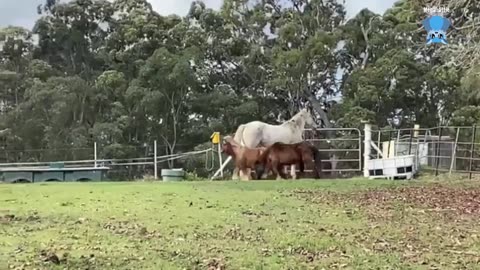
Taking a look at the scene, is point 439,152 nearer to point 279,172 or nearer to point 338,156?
point 338,156

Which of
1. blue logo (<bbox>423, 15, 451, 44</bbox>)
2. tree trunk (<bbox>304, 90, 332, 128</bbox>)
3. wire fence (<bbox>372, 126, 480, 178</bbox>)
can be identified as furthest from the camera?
tree trunk (<bbox>304, 90, 332, 128</bbox>)

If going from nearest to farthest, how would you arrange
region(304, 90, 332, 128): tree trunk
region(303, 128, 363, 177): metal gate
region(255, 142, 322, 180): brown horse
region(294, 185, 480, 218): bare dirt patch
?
region(294, 185, 480, 218): bare dirt patch, region(255, 142, 322, 180): brown horse, region(303, 128, 363, 177): metal gate, region(304, 90, 332, 128): tree trunk

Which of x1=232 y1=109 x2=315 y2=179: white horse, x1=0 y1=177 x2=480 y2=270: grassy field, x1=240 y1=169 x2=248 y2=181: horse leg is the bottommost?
x1=0 y1=177 x2=480 y2=270: grassy field

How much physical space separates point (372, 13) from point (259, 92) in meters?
4.98

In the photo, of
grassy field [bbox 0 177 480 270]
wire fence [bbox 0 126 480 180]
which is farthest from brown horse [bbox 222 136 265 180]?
grassy field [bbox 0 177 480 270]

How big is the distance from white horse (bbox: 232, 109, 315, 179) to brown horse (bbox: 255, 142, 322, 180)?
0.43 m

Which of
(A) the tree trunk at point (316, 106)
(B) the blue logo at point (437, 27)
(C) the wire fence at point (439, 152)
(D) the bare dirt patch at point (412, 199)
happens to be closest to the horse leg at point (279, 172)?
(C) the wire fence at point (439, 152)

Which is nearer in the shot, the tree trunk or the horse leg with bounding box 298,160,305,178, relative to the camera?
the horse leg with bounding box 298,160,305,178

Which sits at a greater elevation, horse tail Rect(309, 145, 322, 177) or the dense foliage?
the dense foliage

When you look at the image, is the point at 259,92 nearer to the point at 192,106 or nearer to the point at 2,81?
the point at 192,106

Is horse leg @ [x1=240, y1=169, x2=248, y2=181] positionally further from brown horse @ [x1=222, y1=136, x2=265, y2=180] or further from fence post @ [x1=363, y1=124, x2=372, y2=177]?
fence post @ [x1=363, y1=124, x2=372, y2=177]

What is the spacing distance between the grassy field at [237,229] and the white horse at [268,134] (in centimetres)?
429

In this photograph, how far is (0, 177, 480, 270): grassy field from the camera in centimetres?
512

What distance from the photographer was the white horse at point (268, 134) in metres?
15.0
